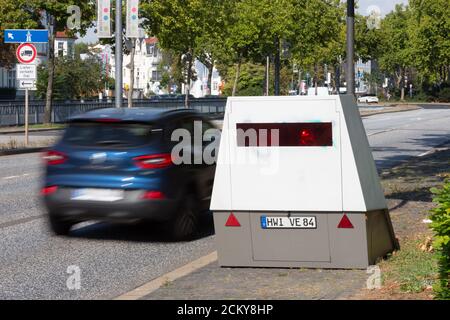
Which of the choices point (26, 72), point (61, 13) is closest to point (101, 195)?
point (26, 72)

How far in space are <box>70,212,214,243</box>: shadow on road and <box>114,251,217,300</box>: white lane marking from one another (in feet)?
5.83

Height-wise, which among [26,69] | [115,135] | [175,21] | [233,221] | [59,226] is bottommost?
[59,226]

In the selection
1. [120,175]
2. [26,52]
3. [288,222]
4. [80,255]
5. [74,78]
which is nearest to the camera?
[288,222]

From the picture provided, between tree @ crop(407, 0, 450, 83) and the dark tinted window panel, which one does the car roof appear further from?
tree @ crop(407, 0, 450, 83)

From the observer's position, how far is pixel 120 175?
1116 centimetres

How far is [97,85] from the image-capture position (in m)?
84.6

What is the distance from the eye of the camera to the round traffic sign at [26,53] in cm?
2931

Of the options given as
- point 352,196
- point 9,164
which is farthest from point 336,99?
point 9,164

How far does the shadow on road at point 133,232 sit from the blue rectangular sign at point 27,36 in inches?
673

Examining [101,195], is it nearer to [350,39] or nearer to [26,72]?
[350,39]

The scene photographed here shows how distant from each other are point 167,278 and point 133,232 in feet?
12.3

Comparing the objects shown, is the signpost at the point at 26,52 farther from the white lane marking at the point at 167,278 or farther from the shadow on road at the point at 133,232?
the white lane marking at the point at 167,278

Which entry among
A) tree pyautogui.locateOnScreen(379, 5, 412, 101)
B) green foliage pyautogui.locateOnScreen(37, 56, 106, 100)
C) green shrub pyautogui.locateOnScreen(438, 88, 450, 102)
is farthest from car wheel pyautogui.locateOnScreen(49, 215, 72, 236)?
tree pyautogui.locateOnScreen(379, 5, 412, 101)

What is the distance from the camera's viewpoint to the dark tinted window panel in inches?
337
